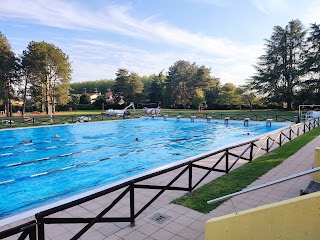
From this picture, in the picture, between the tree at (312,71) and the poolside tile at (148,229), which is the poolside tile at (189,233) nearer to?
the poolside tile at (148,229)

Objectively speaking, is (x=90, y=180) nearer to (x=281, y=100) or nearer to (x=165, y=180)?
(x=165, y=180)

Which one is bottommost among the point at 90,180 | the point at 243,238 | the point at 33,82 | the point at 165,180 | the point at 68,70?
the point at 90,180

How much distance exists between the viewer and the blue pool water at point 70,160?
8367mm

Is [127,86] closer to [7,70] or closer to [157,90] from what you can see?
[157,90]

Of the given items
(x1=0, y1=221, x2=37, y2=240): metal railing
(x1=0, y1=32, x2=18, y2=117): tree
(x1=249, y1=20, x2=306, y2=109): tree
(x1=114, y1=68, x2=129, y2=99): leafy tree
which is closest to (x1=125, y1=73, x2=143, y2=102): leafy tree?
(x1=114, y1=68, x2=129, y2=99): leafy tree

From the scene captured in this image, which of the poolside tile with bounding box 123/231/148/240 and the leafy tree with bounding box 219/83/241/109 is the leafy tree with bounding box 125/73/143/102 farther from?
the poolside tile with bounding box 123/231/148/240

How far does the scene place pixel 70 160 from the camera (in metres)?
12.2

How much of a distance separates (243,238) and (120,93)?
57885mm

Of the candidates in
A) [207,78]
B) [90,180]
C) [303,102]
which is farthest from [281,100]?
[90,180]

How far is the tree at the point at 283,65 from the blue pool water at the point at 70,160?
29907 mm

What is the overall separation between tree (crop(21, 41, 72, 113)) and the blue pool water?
2004 centimetres

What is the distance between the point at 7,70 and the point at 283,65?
1877 inches

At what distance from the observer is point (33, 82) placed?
3869 centimetres

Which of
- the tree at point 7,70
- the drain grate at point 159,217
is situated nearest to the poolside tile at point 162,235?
the drain grate at point 159,217
